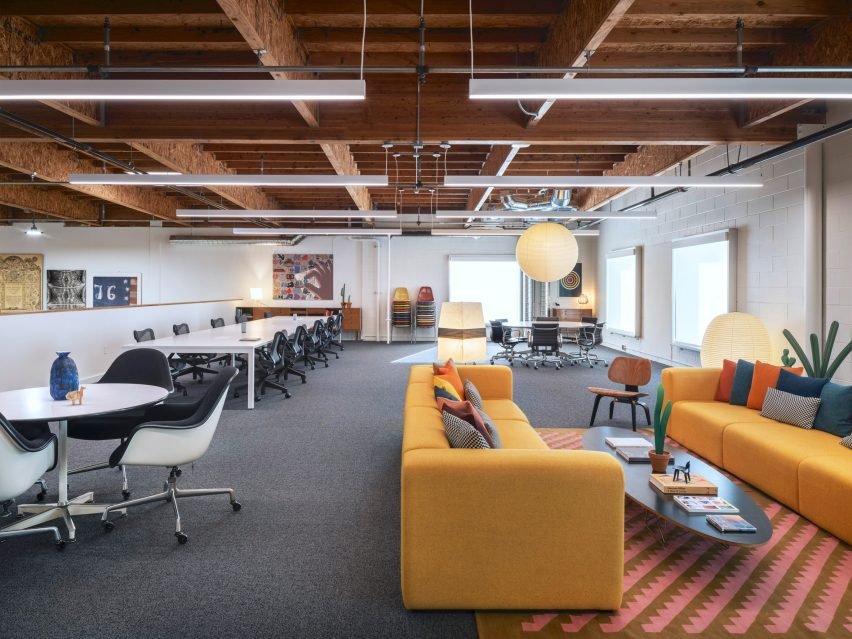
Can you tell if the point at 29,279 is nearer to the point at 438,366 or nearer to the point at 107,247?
the point at 107,247

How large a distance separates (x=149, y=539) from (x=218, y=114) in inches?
162

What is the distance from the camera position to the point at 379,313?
14469 mm

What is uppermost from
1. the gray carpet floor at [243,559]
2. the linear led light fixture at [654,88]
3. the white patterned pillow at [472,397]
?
the linear led light fixture at [654,88]

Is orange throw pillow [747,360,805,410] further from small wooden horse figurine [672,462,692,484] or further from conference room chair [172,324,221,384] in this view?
conference room chair [172,324,221,384]

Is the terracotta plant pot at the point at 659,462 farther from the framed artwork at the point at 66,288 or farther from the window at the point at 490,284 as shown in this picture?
the framed artwork at the point at 66,288

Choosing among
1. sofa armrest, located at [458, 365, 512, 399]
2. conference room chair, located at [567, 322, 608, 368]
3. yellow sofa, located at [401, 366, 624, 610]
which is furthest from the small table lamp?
conference room chair, located at [567, 322, 608, 368]

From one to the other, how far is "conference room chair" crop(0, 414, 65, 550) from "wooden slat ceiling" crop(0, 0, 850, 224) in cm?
263

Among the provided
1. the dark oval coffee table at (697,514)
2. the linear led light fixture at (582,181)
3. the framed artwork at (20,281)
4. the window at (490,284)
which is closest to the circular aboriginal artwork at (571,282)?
the window at (490,284)

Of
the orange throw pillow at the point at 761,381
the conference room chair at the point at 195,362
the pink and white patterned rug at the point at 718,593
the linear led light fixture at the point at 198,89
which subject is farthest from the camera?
the conference room chair at the point at 195,362

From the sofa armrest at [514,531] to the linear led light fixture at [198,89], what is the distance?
2.23 meters

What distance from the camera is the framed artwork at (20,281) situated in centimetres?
1345

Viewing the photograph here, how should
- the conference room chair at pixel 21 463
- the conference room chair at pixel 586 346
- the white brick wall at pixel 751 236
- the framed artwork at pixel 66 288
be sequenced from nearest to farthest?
the conference room chair at pixel 21 463
the white brick wall at pixel 751 236
the conference room chair at pixel 586 346
the framed artwork at pixel 66 288

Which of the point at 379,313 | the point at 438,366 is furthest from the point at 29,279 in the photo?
the point at 438,366

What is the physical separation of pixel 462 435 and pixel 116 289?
1431cm
